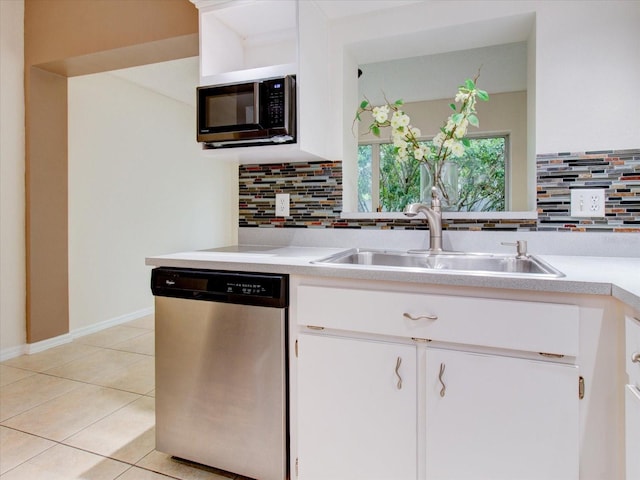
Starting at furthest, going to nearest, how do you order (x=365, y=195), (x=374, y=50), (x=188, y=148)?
(x=188, y=148), (x=365, y=195), (x=374, y=50)

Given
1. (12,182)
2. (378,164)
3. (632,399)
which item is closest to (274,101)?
(378,164)

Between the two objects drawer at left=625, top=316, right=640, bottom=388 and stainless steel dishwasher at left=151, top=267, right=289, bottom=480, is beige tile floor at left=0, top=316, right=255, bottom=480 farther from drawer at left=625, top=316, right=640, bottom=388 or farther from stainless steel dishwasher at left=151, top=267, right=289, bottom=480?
drawer at left=625, top=316, right=640, bottom=388

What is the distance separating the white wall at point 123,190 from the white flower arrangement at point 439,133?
2568 millimetres

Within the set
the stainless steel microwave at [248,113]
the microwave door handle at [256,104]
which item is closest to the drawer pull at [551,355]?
the stainless steel microwave at [248,113]

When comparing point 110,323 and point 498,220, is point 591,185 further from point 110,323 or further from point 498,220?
point 110,323

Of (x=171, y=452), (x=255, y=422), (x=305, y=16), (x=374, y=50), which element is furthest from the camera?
(x=374, y=50)

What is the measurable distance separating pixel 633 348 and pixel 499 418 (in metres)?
0.38

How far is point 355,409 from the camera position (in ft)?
4.17

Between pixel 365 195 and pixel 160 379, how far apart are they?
143 cm

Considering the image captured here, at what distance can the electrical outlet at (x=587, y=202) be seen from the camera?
1575 millimetres

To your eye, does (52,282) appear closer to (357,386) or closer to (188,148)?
(188,148)

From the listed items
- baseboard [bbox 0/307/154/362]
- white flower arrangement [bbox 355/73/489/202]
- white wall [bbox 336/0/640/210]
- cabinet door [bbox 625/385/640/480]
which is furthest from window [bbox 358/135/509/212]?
baseboard [bbox 0/307/154/362]

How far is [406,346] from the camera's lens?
1.20 meters

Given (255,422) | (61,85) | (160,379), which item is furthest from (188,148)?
(255,422)
